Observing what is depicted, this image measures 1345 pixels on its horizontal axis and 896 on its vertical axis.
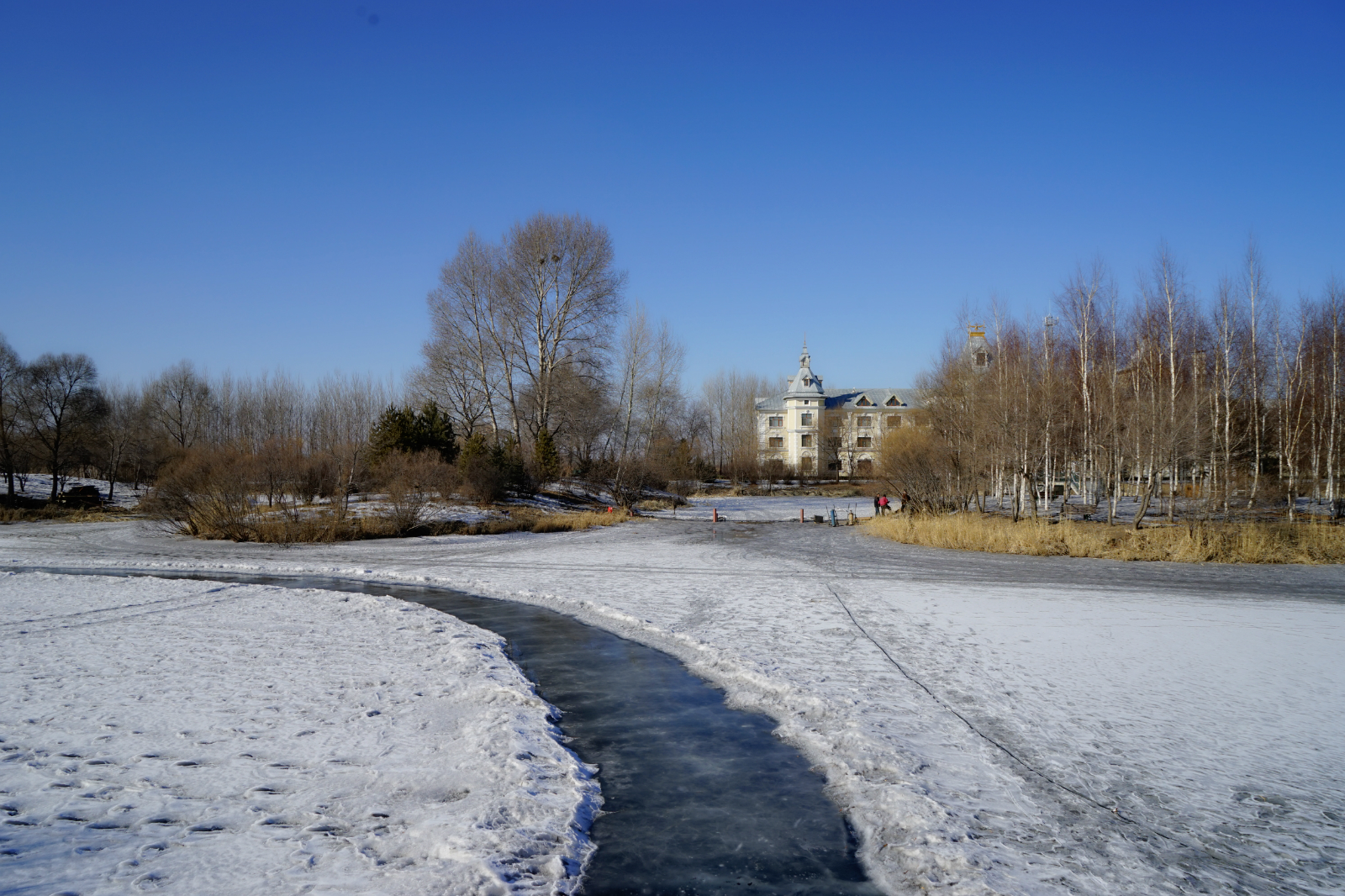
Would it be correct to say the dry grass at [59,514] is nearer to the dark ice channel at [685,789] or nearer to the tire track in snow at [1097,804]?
the dark ice channel at [685,789]

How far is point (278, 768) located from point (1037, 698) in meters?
6.41

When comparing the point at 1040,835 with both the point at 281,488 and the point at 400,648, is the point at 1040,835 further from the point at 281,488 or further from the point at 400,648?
the point at 281,488

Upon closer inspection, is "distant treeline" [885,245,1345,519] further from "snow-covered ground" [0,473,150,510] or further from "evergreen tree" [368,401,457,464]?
"snow-covered ground" [0,473,150,510]

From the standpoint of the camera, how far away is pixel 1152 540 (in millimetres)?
19438

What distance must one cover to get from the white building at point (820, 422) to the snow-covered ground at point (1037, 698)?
6002cm

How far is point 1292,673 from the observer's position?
815 centimetres

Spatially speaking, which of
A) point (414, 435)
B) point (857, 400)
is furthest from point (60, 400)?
point (857, 400)

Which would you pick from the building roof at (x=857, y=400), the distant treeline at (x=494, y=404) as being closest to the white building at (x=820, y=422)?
the building roof at (x=857, y=400)

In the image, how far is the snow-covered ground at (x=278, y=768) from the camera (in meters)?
4.19

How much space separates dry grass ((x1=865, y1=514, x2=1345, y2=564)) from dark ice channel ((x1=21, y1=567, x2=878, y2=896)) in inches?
574

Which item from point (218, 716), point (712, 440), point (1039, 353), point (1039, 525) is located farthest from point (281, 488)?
point (712, 440)

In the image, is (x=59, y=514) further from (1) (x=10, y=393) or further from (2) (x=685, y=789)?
(2) (x=685, y=789)

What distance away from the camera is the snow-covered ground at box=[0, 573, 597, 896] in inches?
165

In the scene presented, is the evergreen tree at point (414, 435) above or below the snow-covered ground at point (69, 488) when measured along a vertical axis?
above
